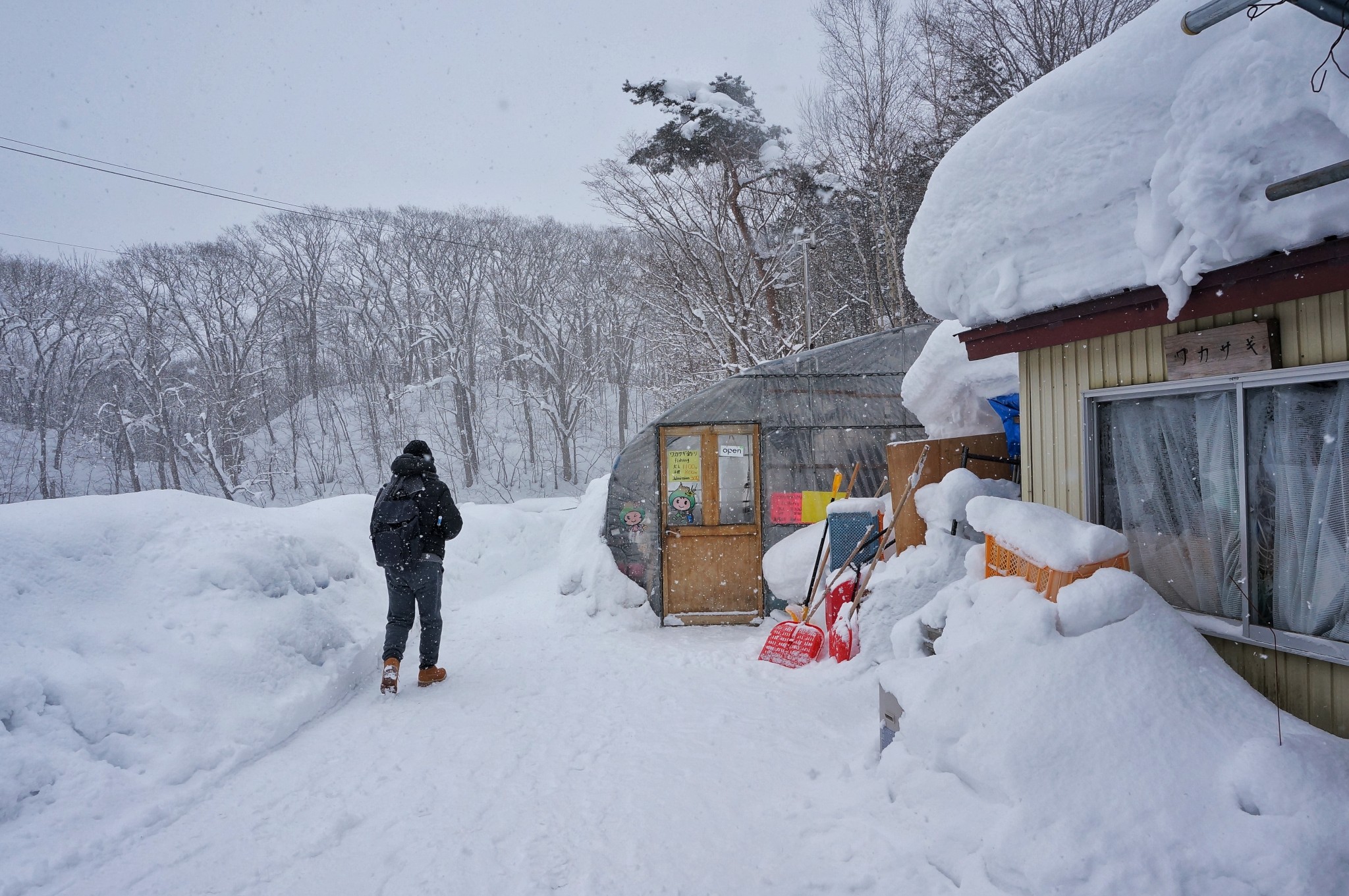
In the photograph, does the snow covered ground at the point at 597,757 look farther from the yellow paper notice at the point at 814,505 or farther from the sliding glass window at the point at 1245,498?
the yellow paper notice at the point at 814,505

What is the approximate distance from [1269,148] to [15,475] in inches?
1009

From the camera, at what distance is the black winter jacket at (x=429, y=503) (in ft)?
16.6

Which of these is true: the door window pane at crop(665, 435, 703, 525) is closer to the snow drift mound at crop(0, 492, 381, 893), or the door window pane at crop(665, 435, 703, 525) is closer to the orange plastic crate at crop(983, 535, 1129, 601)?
the snow drift mound at crop(0, 492, 381, 893)

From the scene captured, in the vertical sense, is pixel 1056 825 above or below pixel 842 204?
below

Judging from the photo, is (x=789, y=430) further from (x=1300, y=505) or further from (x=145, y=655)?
(x=145, y=655)

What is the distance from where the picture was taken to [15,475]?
17.3 metres

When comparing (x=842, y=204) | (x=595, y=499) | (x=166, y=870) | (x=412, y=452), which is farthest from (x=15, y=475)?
(x=842, y=204)

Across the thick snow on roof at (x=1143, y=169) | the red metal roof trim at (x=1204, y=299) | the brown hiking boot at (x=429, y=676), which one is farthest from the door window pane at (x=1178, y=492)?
the brown hiking boot at (x=429, y=676)

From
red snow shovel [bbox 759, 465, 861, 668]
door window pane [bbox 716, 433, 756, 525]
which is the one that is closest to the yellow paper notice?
door window pane [bbox 716, 433, 756, 525]

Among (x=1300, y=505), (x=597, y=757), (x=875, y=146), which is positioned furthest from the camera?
(x=875, y=146)

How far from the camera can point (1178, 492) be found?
308 centimetres

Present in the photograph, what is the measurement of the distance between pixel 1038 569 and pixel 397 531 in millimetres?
4478

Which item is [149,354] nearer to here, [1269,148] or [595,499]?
[595,499]

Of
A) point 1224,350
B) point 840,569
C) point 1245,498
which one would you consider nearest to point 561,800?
point 840,569
